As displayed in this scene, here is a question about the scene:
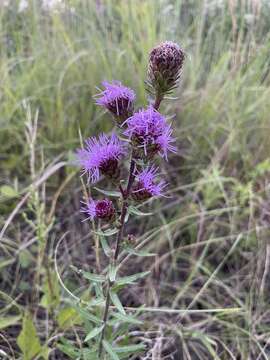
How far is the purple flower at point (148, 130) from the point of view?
1054 mm

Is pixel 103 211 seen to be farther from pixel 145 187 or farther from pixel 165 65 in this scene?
pixel 165 65

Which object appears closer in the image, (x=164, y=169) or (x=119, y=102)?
(x=119, y=102)

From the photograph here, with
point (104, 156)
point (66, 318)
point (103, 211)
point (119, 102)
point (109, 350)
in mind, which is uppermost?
point (119, 102)

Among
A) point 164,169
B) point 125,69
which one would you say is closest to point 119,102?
point 164,169

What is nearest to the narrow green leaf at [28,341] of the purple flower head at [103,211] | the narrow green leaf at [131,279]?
the narrow green leaf at [131,279]

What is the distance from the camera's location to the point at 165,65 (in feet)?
3.40

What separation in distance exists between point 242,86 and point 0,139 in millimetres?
1158

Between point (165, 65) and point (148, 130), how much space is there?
0.45ft

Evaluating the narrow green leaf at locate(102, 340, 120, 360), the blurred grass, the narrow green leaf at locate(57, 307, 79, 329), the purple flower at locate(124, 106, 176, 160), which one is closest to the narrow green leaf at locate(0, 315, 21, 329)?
the narrow green leaf at locate(57, 307, 79, 329)

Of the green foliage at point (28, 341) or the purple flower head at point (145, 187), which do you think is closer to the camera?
the purple flower head at point (145, 187)

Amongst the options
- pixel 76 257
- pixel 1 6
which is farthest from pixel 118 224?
pixel 1 6

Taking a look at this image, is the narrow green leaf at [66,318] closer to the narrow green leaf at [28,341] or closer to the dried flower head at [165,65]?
the narrow green leaf at [28,341]

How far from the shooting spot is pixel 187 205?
2.06 meters

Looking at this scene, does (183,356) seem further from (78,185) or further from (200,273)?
(78,185)
